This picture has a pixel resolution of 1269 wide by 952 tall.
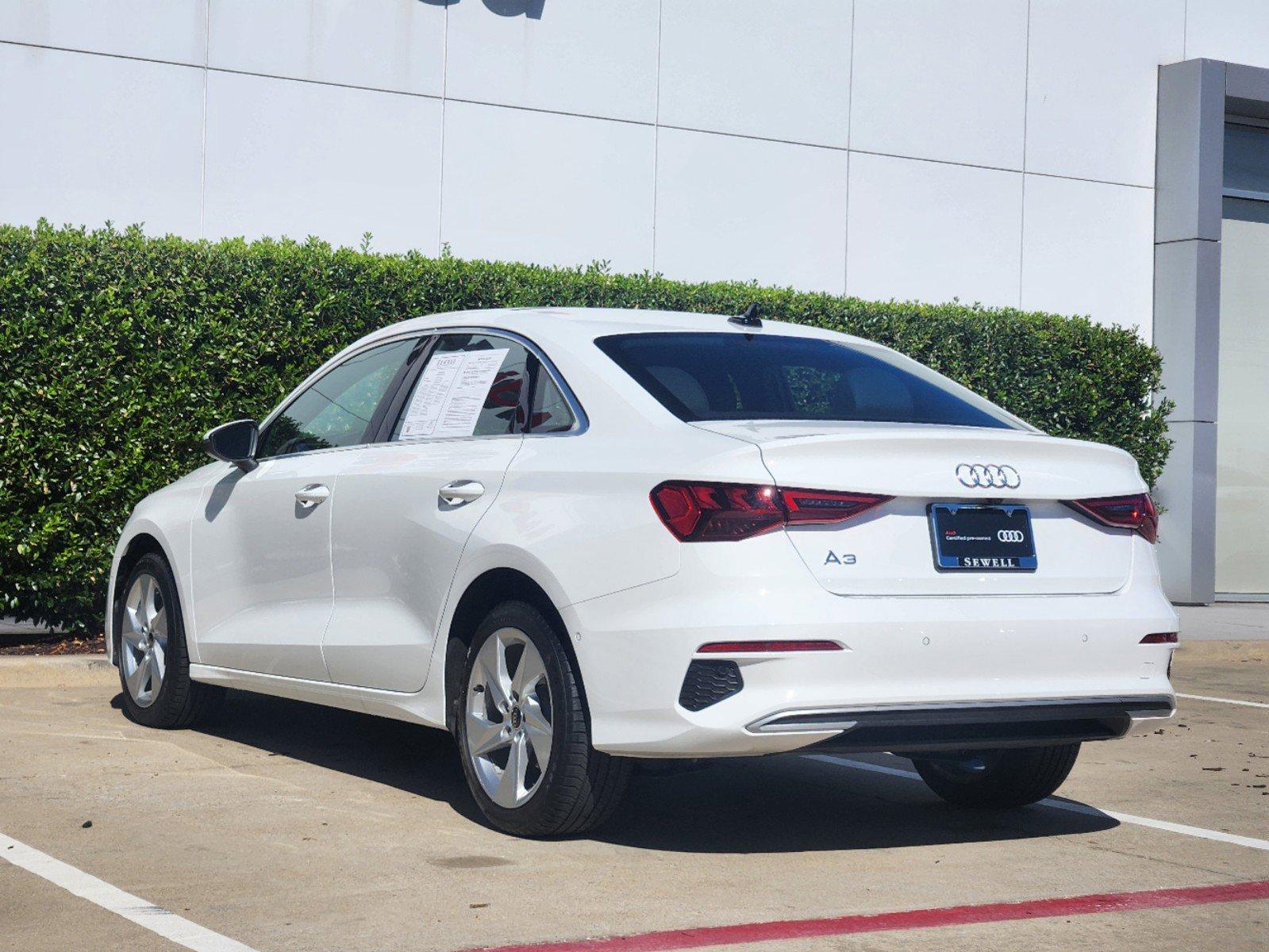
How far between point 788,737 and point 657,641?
1.48 ft

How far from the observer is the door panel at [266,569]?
21.7 ft

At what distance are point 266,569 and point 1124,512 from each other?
11.0 feet

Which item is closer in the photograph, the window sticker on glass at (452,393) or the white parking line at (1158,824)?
the white parking line at (1158,824)

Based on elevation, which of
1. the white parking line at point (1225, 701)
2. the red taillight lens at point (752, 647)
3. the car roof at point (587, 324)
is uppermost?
the car roof at point (587, 324)

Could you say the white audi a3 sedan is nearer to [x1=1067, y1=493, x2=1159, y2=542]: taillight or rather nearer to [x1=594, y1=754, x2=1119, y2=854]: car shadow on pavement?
[x1=1067, y1=493, x2=1159, y2=542]: taillight

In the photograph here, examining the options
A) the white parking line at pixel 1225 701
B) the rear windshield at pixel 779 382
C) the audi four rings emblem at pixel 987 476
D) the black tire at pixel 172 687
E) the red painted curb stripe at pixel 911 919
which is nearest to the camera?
the red painted curb stripe at pixel 911 919

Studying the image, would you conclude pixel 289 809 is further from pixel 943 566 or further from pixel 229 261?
pixel 229 261

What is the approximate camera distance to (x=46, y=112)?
1184 centimetres

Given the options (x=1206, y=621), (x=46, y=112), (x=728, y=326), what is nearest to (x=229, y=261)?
(x=46, y=112)

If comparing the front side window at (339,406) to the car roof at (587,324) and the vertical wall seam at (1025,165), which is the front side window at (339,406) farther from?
the vertical wall seam at (1025,165)

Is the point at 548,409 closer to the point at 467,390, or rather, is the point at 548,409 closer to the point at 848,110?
the point at 467,390

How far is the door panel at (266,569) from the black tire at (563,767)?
135 cm

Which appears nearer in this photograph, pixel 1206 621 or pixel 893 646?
pixel 893 646

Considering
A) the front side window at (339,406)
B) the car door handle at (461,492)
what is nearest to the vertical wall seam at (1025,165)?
the front side window at (339,406)
